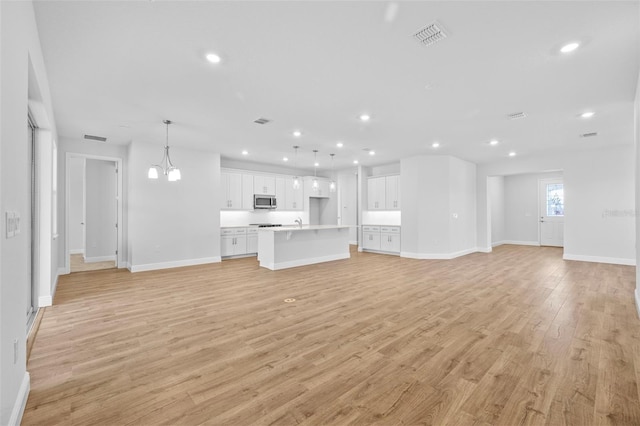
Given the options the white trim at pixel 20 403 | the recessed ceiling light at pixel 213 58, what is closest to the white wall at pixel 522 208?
the recessed ceiling light at pixel 213 58

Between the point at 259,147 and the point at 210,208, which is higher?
the point at 259,147

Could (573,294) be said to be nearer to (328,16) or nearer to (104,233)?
(328,16)

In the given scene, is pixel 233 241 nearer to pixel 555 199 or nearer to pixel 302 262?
pixel 302 262

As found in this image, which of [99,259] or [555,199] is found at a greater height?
[555,199]

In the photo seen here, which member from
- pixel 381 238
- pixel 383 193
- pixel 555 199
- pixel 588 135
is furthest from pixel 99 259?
pixel 555 199

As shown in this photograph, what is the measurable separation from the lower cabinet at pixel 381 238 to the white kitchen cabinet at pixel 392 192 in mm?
Answer: 721

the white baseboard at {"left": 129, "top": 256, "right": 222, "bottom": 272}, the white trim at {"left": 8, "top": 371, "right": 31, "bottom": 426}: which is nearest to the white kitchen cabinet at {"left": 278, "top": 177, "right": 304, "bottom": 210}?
the white baseboard at {"left": 129, "top": 256, "right": 222, "bottom": 272}

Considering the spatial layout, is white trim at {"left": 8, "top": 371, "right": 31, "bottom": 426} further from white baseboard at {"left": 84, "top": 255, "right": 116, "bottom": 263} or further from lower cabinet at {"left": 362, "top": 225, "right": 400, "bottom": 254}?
lower cabinet at {"left": 362, "top": 225, "right": 400, "bottom": 254}

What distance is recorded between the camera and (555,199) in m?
10.3

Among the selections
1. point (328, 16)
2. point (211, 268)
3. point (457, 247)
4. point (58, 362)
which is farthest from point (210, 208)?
point (457, 247)

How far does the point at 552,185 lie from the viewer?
407 inches

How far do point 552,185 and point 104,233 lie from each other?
14.5 metres

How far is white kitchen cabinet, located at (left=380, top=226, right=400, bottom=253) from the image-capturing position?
846 cm

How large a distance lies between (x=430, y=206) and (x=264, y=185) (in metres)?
4.82
